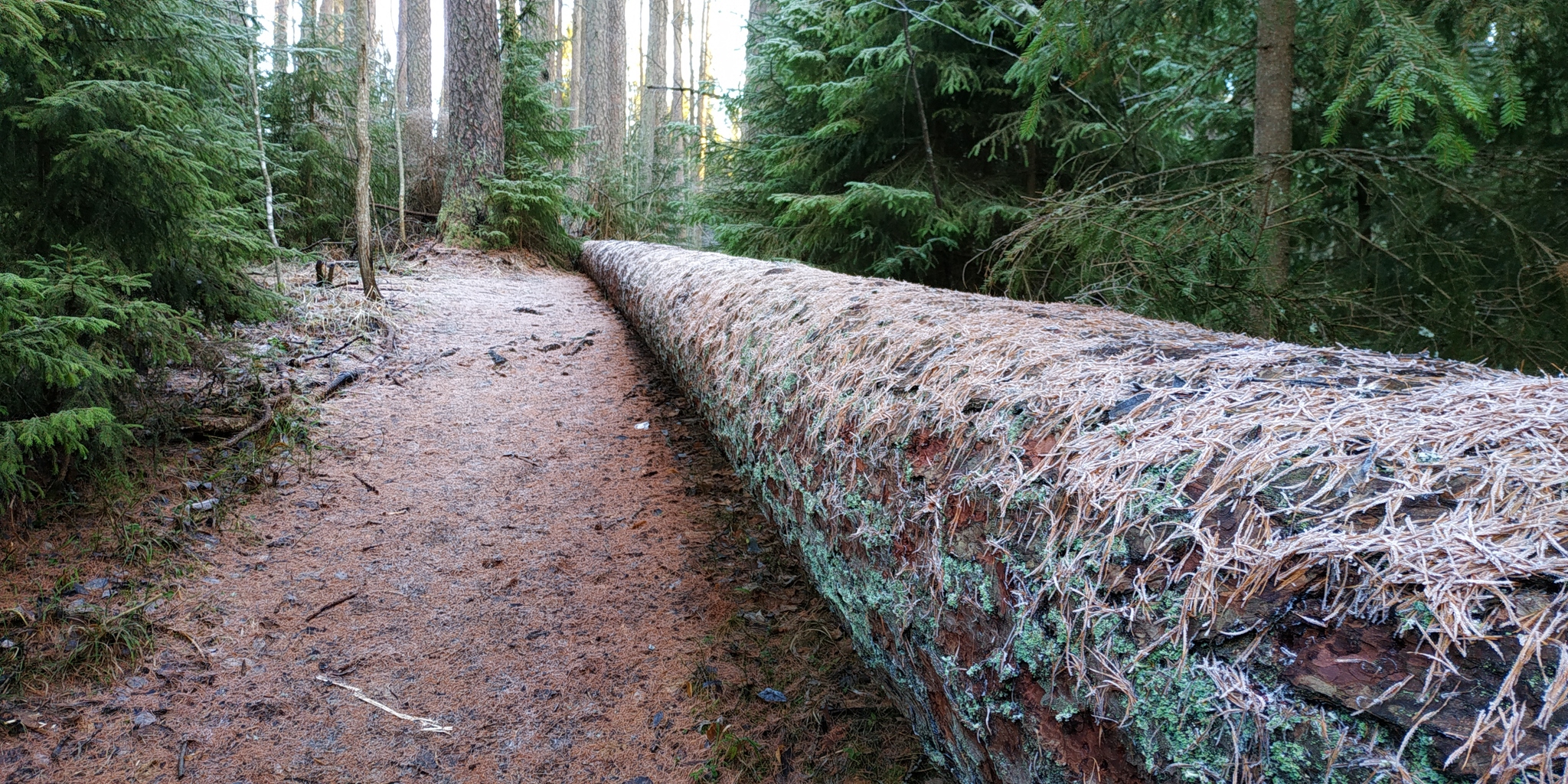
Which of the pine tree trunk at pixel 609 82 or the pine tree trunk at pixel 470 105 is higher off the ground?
the pine tree trunk at pixel 609 82

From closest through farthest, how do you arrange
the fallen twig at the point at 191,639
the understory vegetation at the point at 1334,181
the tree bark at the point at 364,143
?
the fallen twig at the point at 191,639 → the understory vegetation at the point at 1334,181 → the tree bark at the point at 364,143

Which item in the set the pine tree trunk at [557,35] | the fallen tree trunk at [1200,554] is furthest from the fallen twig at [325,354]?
the pine tree trunk at [557,35]

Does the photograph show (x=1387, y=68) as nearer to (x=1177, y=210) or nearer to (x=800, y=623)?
(x=1177, y=210)

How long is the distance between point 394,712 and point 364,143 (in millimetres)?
5144

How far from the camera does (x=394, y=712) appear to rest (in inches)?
88.0

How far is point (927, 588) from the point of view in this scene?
1647 mm

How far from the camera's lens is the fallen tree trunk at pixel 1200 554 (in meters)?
0.83

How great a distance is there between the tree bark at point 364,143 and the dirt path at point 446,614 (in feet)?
6.21

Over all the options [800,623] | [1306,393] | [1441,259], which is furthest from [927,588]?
[1441,259]

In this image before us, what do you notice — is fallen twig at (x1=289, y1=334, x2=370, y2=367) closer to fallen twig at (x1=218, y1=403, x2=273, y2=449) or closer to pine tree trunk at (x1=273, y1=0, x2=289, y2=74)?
fallen twig at (x1=218, y1=403, x2=273, y2=449)

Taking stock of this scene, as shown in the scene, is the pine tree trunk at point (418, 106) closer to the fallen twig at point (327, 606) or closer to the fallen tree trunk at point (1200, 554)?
the fallen twig at point (327, 606)

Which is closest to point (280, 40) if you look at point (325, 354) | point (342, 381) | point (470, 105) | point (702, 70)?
point (470, 105)

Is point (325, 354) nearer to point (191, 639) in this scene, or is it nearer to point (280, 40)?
point (191, 639)

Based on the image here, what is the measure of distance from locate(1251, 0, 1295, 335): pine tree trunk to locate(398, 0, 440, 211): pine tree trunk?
10.1 metres
